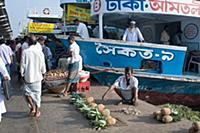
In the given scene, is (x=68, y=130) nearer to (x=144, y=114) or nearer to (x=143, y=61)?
(x=144, y=114)

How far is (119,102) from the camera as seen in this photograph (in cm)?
979

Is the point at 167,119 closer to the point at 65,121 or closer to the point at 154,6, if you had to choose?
the point at 65,121

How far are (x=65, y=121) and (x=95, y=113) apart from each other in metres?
0.61

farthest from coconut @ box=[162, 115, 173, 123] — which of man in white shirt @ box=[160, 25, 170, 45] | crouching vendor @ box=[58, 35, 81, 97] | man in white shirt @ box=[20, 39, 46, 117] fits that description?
man in white shirt @ box=[160, 25, 170, 45]

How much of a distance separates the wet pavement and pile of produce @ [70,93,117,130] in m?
0.11

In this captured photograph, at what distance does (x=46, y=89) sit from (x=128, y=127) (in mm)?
4468

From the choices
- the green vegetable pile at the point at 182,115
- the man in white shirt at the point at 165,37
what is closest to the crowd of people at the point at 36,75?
the green vegetable pile at the point at 182,115

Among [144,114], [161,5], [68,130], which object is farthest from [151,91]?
[68,130]

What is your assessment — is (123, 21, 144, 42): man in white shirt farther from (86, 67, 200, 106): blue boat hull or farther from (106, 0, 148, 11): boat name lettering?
(86, 67, 200, 106): blue boat hull

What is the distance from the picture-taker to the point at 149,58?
11.8 m

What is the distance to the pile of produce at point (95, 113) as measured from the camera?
7557 mm

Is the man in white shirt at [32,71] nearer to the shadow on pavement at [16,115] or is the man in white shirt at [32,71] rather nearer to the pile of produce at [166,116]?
the shadow on pavement at [16,115]

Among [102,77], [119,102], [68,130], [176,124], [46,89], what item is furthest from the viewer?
[102,77]

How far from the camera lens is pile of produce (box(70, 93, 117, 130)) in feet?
24.8
